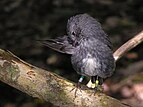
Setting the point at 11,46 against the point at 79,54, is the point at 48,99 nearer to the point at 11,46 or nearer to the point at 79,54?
the point at 79,54

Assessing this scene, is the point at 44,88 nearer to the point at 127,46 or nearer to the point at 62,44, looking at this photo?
the point at 62,44

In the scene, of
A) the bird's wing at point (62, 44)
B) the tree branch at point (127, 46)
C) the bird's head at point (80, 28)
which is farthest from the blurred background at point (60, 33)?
the bird's head at point (80, 28)

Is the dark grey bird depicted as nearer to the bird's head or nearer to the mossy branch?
the bird's head

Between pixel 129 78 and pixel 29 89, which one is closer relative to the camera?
pixel 29 89

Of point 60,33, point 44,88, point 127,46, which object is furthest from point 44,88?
point 60,33

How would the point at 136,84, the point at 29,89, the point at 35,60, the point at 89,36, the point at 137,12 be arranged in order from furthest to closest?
the point at 137,12 → the point at 35,60 → the point at 136,84 → the point at 89,36 → the point at 29,89

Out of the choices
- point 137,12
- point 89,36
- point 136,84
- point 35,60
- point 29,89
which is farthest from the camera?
point 137,12

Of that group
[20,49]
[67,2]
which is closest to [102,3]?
[67,2]

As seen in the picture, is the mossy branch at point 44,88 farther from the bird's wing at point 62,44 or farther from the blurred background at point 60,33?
the blurred background at point 60,33
